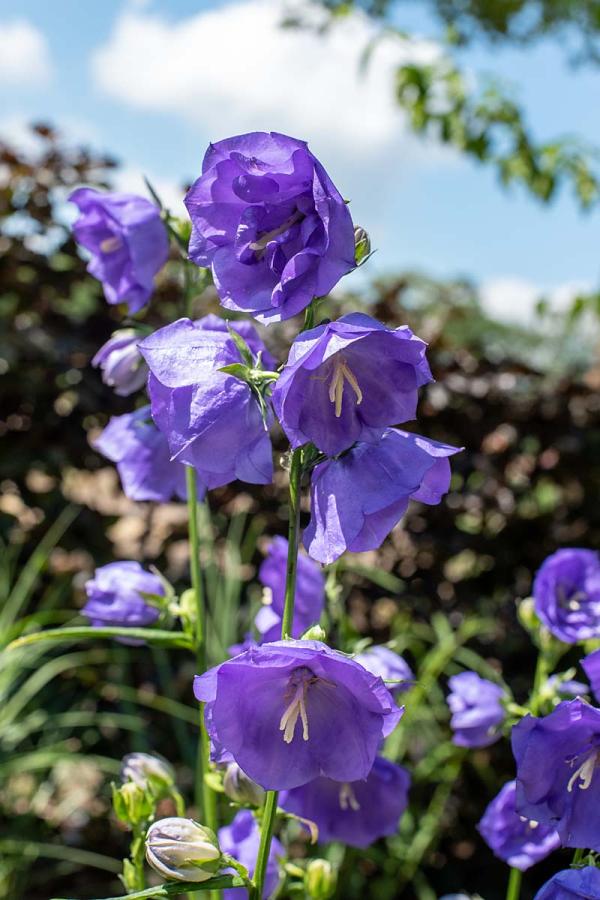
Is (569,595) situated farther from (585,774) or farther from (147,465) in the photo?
(147,465)

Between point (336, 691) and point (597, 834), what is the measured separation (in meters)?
0.30

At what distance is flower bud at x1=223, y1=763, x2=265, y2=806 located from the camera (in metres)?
1.08

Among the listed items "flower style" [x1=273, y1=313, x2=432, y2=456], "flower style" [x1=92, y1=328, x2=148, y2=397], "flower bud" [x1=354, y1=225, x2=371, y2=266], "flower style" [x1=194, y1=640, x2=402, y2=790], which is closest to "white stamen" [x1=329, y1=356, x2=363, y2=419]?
"flower style" [x1=273, y1=313, x2=432, y2=456]

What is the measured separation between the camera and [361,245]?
3.07 ft

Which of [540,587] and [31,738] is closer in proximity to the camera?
[540,587]

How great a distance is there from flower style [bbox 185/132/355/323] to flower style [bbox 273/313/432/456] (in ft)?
0.22

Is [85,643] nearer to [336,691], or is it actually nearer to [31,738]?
[31,738]

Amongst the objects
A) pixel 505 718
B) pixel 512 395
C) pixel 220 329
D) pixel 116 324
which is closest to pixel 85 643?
pixel 116 324

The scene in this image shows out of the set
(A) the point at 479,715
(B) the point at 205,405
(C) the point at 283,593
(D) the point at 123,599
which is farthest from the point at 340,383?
(A) the point at 479,715

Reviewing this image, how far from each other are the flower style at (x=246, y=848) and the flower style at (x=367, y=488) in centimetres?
53

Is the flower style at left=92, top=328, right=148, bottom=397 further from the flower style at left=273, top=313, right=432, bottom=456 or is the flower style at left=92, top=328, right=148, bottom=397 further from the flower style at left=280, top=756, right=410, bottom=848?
the flower style at left=280, top=756, right=410, bottom=848

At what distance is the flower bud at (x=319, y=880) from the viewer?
124cm

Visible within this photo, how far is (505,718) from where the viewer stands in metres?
1.32

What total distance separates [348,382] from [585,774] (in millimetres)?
469
